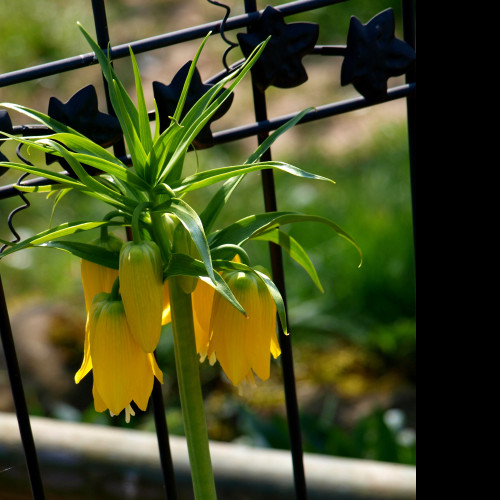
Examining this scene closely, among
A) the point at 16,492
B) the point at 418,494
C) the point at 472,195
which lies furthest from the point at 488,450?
the point at 16,492

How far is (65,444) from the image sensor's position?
1.28 m

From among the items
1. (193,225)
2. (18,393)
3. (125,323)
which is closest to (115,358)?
(125,323)

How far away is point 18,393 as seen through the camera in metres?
0.88

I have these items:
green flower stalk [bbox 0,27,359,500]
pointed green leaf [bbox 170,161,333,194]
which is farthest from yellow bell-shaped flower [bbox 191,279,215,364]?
pointed green leaf [bbox 170,161,333,194]

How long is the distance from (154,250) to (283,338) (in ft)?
0.97

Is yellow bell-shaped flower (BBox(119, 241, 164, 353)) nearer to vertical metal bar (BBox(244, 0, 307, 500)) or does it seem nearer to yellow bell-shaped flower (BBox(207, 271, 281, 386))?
yellow bell-shaped flower (BBox(207, 271, 281, 386))

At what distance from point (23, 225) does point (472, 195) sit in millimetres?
2302

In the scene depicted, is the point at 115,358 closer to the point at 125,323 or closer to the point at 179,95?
the point at 125,323

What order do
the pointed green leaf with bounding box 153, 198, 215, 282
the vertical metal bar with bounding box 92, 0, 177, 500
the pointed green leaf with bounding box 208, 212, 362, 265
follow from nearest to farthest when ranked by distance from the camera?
the pointed green leaf with bounding box 153, 198, 215, 282 < the pointed green leaf with bounding box 208, 212, 362, 265 < the vertical metal bar with bounding box 92, 0, 177, 500

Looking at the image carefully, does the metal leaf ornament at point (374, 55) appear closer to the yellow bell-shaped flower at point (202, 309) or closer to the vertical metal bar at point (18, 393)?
the yellow bell-shaped flower at point (202, 309)

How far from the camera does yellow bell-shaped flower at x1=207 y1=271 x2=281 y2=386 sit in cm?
70

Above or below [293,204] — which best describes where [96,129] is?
above

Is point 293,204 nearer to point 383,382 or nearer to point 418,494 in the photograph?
point 383,382

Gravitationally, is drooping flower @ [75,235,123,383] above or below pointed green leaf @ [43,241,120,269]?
below
